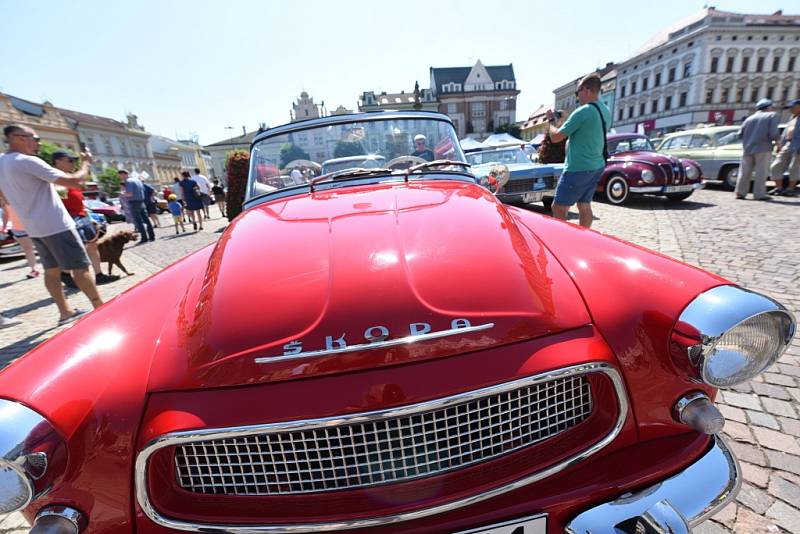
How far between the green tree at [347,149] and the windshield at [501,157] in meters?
6.75

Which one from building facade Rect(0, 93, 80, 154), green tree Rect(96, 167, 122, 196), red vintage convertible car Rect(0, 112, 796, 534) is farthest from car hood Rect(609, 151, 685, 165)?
building facade Rect(0, 93, 80, 154)

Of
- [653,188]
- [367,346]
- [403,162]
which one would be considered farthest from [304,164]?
[653,188]

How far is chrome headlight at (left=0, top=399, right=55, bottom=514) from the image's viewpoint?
3.12 ft

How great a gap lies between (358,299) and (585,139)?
435cm

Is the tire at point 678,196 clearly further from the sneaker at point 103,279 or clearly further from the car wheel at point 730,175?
the sneaker at point 103,279

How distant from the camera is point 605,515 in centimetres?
107

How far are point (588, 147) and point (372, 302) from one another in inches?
171

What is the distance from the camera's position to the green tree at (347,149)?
9.53ft

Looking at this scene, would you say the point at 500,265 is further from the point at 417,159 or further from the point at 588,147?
the point at 588,147

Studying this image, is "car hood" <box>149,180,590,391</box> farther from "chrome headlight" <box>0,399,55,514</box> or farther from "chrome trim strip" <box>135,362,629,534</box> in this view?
"chrome headlight" <box>0,399,55,514</box>

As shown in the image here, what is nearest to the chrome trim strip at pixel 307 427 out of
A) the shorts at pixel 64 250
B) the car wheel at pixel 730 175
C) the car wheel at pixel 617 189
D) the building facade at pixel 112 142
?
the shorts at pixel 64 250

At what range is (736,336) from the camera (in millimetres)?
1180

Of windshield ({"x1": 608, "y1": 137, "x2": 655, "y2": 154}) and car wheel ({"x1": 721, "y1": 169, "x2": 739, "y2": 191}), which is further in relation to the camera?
windshield ({"x1": 608, "y1": 137, "x2": 655, "y2": 154})

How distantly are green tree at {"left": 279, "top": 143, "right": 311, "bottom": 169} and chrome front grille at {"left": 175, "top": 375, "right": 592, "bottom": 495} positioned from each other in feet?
7.34
